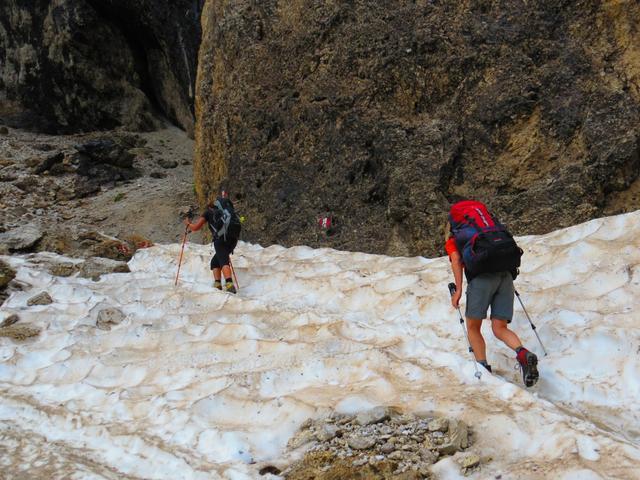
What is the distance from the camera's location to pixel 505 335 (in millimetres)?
6656

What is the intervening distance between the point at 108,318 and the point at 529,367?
7.23 m

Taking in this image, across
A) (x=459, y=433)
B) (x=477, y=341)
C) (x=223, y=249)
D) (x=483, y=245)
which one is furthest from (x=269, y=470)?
(x=223, y=249)

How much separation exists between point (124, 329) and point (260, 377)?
3660 mm

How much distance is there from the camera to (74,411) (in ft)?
24.1

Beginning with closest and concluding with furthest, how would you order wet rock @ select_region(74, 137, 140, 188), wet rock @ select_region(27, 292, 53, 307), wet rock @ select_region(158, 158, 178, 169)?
wet rock @ select_region(27, 292, 53, 307) < wet rock @ select_region(74, 137, 140, 188) < wet rock @ select_region(158, 158, 178, 169)

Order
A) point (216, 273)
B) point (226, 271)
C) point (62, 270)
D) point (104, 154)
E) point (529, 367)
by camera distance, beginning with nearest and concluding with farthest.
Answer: point (529, 367) → point (226, 271) → point (216, 273) → point (62, 270) → point (104, 154)

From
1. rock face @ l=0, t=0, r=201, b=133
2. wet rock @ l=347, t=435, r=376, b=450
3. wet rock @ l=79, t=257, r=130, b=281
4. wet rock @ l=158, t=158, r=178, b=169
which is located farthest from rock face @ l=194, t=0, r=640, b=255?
rock face @ l=0, t=0, r=201, b=133

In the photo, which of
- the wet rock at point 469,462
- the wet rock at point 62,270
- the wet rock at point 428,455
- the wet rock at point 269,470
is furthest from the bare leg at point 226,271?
the wet rock at point 469,462

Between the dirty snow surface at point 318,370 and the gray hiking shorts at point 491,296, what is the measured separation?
25.8 inches

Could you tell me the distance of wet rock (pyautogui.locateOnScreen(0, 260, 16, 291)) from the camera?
12.3 m

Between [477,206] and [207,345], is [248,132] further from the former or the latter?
[477,206]

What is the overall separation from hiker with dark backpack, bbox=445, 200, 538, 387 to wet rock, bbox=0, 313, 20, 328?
26.4ft

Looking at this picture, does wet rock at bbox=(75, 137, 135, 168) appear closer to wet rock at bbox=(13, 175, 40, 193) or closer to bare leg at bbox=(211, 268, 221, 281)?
wet rock at bbox=(13, 175, 40, 193)

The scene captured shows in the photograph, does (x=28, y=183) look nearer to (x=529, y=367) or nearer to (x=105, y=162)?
(x=105, y=162)
